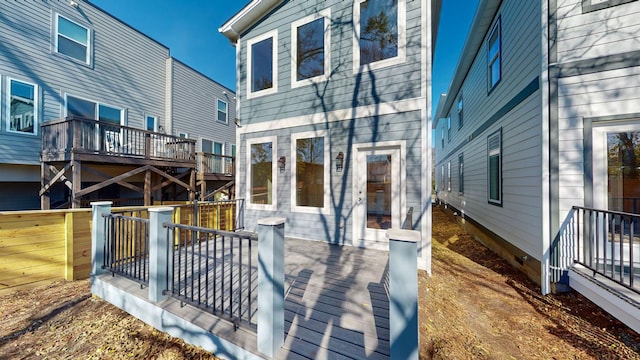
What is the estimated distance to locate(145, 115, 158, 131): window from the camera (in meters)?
10.3

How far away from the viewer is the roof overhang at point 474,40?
6.25 meters

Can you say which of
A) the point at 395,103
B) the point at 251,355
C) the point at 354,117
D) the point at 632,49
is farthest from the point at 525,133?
the point at 251,355

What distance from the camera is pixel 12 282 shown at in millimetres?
3664

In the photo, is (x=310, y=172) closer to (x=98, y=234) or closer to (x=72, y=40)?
(x=98, y=234)

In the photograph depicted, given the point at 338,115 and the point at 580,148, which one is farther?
the point at 338,115

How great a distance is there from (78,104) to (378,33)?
9.97 meters

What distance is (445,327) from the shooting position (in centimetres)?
276

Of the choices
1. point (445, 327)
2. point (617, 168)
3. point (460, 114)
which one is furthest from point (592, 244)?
point (460, 114)

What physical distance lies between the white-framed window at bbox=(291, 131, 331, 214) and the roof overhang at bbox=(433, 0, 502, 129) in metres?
5.57

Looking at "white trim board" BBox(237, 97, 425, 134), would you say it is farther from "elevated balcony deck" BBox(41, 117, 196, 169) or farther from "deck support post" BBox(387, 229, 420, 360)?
"elevated balcony deck" BBox(41, 117, 196, 169)

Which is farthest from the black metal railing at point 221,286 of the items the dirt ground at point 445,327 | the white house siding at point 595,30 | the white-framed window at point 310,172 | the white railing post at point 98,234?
the white house siding at point 595,30

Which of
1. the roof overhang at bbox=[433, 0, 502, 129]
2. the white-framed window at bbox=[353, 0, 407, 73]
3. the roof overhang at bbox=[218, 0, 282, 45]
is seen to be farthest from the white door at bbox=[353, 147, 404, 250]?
the roof overhang at bbox=[433, 0, 502, 129]

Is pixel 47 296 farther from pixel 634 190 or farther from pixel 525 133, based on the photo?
pixel 634 190

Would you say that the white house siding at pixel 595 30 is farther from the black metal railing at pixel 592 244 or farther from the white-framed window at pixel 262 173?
the white-framed window at pixel 262 173
